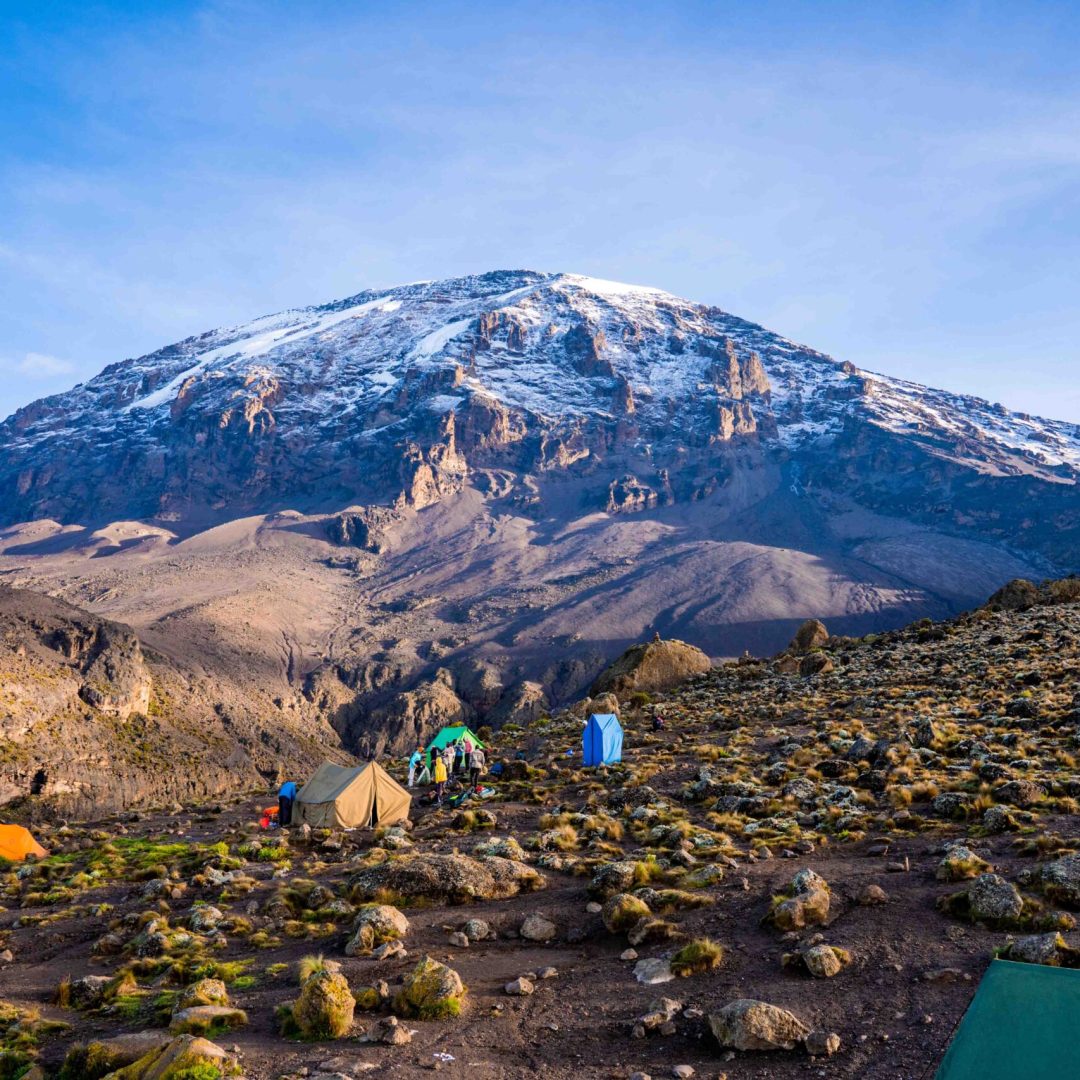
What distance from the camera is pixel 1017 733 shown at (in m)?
20.0

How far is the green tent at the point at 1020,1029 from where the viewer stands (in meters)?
6.03

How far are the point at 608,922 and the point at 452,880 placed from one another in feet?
11.9

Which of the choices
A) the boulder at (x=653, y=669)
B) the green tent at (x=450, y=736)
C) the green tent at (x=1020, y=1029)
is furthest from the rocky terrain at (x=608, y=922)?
the boulder at (x=653, y=669)

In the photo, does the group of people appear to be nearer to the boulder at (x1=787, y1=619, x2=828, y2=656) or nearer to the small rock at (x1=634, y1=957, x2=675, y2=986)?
the small rock at (x1=634, y1=957, x2=675, y2=986)

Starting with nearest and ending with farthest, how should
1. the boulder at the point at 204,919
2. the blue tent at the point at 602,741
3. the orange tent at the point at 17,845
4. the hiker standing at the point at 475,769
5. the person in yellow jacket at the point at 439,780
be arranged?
the boulder at the point at 204,919 → the orange tent at the point at 17,845 → the person in yellow jacket at the point at 439,780 → the hiker standing at the point at 475,769 → the blue tent at the point at 602,741

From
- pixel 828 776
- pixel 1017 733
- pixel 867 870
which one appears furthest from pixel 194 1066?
pixel 1017 733

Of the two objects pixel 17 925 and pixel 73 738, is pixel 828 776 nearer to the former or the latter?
pixel 17 925

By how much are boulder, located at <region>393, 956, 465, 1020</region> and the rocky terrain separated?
0.03 m

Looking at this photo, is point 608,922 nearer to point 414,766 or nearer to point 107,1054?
point 107,1054

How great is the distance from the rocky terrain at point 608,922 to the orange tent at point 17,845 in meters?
2.43

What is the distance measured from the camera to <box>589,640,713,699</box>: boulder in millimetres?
45594

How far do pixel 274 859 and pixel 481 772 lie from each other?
9958 mm

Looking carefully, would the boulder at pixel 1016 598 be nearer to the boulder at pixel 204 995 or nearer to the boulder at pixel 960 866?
the boulder at pixel 960 866

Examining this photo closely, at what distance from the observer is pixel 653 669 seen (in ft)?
152
